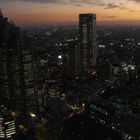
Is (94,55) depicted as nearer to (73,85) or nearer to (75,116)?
(73,85)

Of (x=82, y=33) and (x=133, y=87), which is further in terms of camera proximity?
(x=82, y=33)

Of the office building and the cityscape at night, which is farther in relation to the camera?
the office building

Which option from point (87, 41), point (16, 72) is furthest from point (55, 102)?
point (87, 41)

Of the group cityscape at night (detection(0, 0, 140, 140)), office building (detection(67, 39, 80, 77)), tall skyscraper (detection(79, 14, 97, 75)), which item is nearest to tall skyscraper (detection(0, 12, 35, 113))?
cityscape at night (detection(0, 0, 140, 140))

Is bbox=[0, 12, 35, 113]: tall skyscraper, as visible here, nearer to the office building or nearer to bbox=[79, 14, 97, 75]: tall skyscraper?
the office building

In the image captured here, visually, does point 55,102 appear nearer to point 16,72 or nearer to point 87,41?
point 16,72

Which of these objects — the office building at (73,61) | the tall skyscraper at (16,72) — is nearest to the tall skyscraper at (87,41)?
the office building at (73,61)

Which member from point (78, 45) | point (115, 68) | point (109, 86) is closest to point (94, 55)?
point (78, 45)

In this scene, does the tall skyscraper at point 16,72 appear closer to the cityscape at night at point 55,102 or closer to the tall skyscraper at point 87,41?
the cityscape at night at point 55,102

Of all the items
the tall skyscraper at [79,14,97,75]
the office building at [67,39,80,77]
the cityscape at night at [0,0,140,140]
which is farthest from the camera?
the tall skyscraper at [79,14,97,75]
